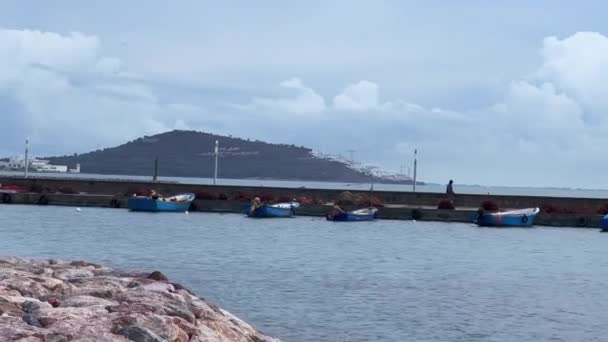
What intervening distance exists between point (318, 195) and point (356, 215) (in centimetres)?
1063

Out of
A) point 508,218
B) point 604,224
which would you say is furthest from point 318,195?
point 604,224

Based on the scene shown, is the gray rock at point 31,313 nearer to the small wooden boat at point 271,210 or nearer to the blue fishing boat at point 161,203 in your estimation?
the small wooden boat at point 271,210

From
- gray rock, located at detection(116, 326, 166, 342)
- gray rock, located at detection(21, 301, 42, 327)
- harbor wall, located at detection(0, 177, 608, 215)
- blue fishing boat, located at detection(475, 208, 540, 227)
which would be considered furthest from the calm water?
gray rock, located at detection(116, 326, 166, 342)

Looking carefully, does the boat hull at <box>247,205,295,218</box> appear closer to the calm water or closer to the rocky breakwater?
the calm water

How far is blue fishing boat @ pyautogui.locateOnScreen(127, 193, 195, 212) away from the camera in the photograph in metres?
63.4

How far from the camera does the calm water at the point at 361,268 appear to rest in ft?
77.4

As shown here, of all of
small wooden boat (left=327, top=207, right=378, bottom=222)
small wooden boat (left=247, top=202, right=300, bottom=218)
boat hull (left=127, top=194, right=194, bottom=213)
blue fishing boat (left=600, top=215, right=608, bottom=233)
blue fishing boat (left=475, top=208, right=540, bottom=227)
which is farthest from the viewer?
boat hull (left=127, top=194, right=194, bottom=213)

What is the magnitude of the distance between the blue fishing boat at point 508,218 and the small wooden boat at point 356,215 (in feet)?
18.7

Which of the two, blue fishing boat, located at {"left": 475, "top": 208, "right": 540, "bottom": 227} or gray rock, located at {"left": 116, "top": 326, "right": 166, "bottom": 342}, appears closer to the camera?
gray rock, located at {"left": 116, "top": 326, "right": 166, "bottom": 342}

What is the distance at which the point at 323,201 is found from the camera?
69750 millimetres

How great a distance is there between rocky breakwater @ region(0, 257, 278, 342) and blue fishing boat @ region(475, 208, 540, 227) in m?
40.5

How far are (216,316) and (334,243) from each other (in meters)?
30.4

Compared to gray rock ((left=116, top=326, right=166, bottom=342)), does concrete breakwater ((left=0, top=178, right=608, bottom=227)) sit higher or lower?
higher

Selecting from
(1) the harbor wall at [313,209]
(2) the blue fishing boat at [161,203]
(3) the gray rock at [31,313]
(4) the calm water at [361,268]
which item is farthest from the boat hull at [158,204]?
(3) the gray rock at [31,313]
